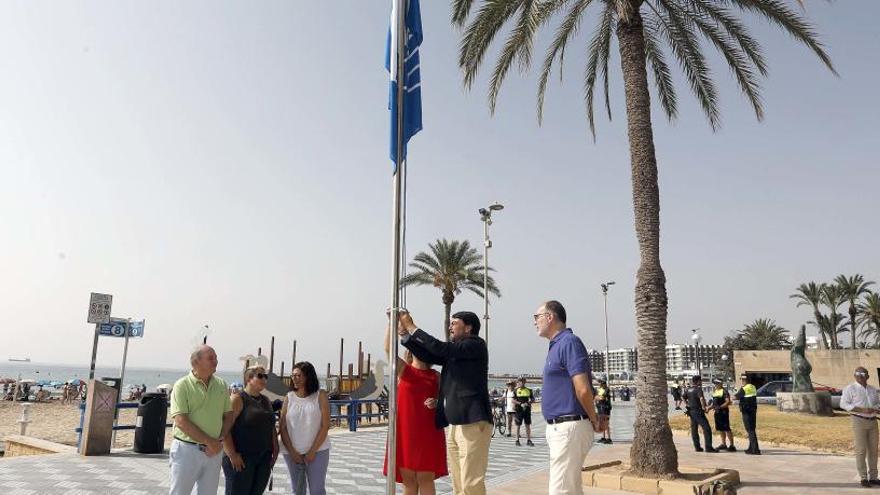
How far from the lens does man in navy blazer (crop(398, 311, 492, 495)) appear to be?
4293mm

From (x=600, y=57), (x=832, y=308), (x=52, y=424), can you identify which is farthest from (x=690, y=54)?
(x=832, y=308)

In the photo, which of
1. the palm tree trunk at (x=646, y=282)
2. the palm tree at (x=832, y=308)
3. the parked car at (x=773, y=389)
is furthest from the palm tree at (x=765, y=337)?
the palm tree trunk at (x=646, y=282)

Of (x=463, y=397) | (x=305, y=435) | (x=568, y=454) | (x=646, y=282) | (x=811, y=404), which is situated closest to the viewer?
(x=568, y=454)

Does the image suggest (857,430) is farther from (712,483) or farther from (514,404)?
(514,404)

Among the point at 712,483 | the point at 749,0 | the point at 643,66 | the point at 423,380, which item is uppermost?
the point at 749,0

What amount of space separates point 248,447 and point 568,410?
2769mm

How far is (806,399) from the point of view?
924 inches

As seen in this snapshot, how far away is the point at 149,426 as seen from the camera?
37.2ft

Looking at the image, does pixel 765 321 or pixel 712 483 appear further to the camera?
pixel 765 321

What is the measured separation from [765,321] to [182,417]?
282ft

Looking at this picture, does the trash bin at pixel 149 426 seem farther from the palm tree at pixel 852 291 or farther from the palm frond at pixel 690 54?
the palm tree at pixel 852 291

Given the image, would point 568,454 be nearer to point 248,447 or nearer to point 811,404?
point 248,447

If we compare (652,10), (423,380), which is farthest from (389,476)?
(652,10)

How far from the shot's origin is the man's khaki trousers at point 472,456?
13.9 ft
